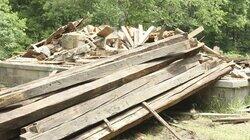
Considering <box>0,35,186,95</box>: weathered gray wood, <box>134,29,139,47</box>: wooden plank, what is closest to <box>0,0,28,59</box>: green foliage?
<box>134,29,139,47</box>: wooden plank

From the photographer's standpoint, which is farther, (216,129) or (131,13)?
(131,13)

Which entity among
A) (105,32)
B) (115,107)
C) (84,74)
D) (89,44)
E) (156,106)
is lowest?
(156,106)

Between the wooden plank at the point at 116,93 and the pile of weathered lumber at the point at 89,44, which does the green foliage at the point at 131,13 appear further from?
the wooden plank at the point at 116,93

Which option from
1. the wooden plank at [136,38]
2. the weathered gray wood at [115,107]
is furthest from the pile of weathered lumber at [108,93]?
the wooden plank at [136,38]

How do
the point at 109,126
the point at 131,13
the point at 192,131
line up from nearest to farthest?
the point at 109,126 < the point at 192,131 < the point at 131,13

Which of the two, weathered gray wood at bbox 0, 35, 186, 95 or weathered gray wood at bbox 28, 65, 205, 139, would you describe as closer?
weathered gray wood at bbox 28, 65, 205, 139

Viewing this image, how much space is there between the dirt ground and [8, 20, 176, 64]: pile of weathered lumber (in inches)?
102

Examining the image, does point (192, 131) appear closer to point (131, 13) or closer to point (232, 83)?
point (232, 83)

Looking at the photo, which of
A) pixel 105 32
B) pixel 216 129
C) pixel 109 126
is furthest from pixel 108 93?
pixel 105 32

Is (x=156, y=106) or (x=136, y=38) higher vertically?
(x=136, y=38)

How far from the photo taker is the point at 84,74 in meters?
7.59

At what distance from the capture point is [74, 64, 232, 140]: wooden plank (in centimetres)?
698

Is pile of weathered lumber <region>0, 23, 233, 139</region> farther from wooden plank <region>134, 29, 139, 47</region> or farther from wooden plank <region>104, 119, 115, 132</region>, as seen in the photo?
wooden plank <region>134, 29, 139, 47</region>

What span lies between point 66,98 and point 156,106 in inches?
69.0
